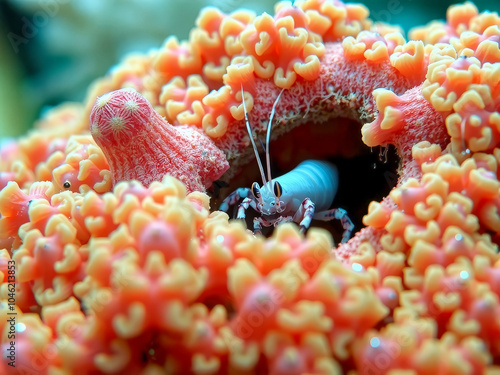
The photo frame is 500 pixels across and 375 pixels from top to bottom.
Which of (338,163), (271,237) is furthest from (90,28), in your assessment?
(271,237)

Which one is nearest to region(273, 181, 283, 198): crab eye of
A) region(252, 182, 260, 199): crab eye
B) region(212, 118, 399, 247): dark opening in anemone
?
region(252, 182, 260, 199): crab eye

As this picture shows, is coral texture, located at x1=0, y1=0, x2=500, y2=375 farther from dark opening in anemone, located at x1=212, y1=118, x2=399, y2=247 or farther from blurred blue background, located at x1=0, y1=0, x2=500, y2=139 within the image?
blurred blue background, located at x1=0, y1=0, x2=500, y2=139

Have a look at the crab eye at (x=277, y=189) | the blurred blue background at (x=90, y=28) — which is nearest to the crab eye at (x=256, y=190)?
the crab eye at (x=277, y=189)

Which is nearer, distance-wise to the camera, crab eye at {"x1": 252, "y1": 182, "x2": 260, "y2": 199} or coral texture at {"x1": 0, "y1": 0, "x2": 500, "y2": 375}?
coral texture at {"x1": 0, "y1": 0, "x2": 500, "y2": 375}

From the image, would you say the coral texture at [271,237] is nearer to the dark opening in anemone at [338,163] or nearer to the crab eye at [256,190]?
the crab eye at [256,190]

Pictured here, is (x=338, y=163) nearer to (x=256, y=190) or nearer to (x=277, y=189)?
(x=277, y=189)

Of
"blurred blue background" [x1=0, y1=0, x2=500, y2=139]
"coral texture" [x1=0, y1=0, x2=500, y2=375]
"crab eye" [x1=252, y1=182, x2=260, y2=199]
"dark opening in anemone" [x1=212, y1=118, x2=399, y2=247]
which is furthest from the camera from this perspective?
"blurred blue background" [x1=0, y1=0, x2=500, y2=139]
